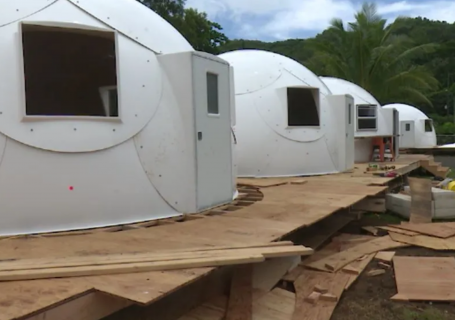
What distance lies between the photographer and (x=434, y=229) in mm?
7195

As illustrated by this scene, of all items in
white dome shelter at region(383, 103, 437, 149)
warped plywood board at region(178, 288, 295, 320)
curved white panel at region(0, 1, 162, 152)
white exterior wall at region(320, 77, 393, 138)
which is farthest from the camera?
white dome shelter at region(383, 103, 437, 149)

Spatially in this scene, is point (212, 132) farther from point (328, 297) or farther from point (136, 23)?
point (328, 297)

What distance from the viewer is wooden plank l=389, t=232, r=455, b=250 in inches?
253

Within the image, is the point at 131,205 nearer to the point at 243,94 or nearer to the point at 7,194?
the point at 7,194

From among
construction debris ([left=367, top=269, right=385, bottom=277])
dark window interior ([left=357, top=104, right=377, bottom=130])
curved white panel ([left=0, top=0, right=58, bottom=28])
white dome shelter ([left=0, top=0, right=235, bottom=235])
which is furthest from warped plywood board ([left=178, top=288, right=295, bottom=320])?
dark window interior ([left=357, top=104, right=377, bottom=130])

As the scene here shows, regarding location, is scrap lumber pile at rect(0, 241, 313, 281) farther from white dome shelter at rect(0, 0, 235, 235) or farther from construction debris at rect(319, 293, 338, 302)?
white dome shelter at rect(0, 0, 235, 235)

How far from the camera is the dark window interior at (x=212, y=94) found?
620cm

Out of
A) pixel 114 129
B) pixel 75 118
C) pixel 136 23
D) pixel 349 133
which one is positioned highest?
pixel 136 23

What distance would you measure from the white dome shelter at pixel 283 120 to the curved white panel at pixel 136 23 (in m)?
4.32

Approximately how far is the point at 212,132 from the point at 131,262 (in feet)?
9.36

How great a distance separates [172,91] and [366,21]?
19632mm

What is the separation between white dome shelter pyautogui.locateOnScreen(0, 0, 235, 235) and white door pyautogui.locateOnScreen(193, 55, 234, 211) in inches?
0.5

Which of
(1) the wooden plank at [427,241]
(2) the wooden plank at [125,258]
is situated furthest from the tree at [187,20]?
(2) the wooden plank at [125,258]

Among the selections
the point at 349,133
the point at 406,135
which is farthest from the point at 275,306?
the point at 406,135
